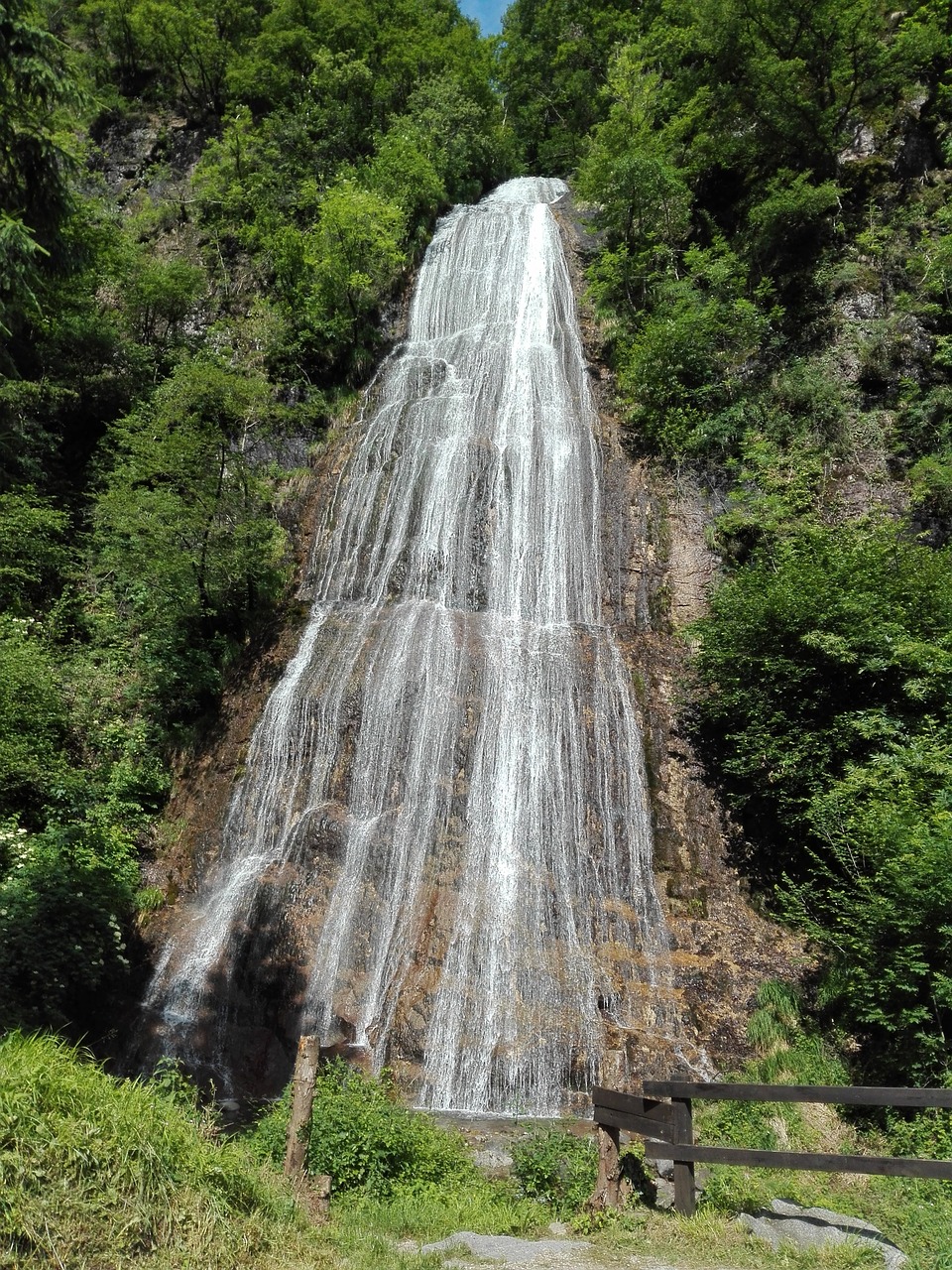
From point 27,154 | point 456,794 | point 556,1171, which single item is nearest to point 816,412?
point 456,794

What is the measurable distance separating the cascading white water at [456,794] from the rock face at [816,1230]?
362cm

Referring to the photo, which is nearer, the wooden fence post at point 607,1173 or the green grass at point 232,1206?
the green grass at point 232,1206

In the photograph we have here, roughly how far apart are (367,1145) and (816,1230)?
3.29m

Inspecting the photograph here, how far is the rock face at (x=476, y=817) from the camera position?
360 inches

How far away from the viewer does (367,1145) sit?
6.27 metres

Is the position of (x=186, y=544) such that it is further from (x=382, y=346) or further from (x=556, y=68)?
(x=556, y=68)

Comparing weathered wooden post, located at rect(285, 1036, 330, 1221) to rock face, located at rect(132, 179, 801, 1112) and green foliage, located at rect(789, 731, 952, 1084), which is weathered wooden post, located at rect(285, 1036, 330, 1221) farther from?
green foliage, located at rect(789, 731, 952, 1084)

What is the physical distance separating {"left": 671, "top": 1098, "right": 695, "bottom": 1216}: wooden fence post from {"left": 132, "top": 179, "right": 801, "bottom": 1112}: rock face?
1.44m

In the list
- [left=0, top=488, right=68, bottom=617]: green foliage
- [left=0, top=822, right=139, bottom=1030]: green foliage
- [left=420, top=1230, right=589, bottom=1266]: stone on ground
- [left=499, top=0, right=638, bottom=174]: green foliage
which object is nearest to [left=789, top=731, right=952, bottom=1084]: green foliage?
[left=420, top=1230, right=589, bottom=1266]: stone on ground

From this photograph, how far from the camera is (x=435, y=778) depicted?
11344 mm

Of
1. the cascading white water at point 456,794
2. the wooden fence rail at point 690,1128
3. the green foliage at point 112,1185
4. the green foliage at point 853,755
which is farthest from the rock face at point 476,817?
the green foliage at point 112,1185

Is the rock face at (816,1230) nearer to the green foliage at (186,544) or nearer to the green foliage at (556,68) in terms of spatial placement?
the green foliage at (186,544)

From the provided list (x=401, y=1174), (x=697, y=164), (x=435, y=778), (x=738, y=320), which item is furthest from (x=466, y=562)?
(x=697, y=164)

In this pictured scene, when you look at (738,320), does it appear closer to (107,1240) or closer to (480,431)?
(480,431)
